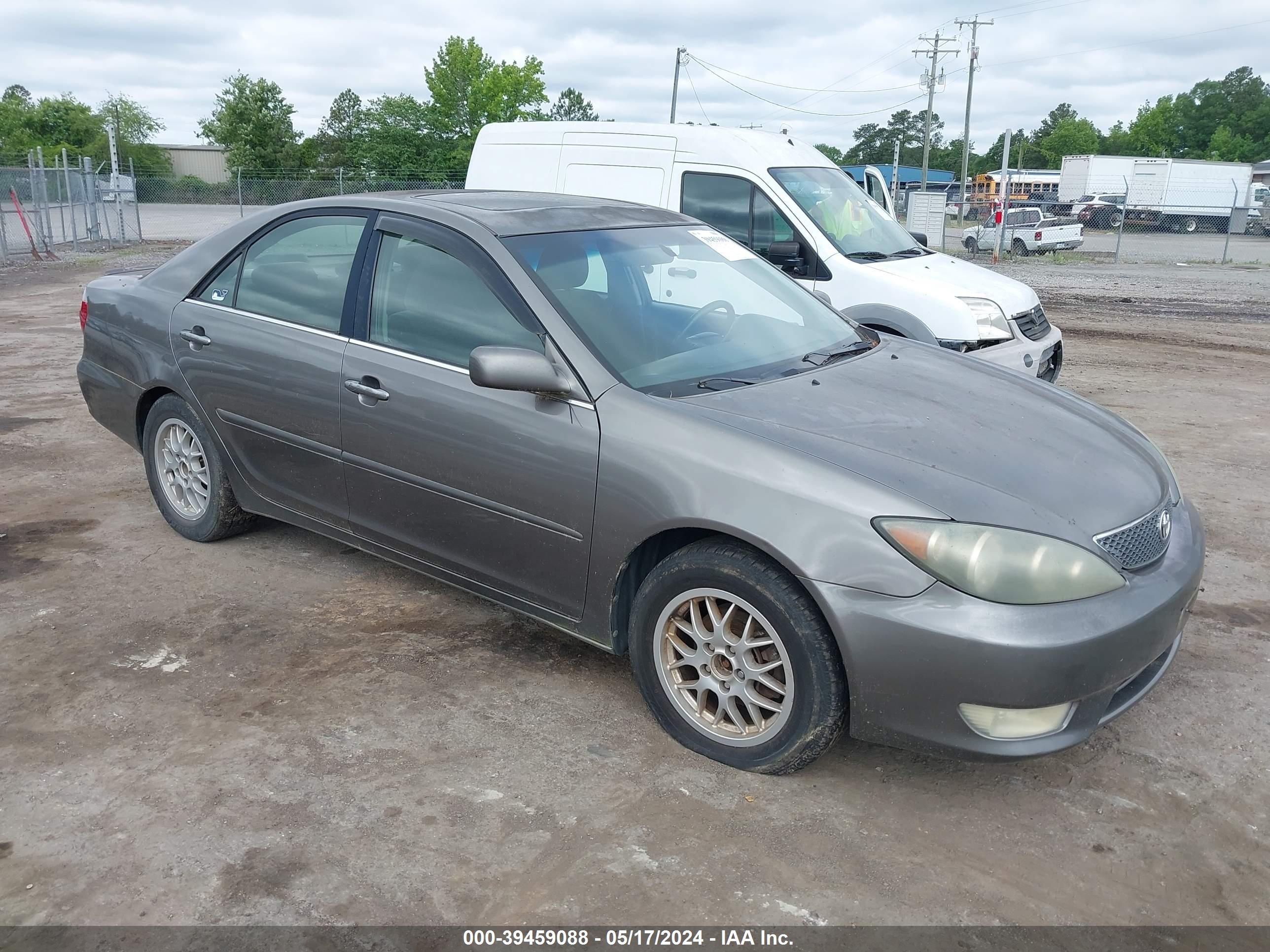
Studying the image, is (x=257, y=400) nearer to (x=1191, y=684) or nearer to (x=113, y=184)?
(x=1191, y=684)

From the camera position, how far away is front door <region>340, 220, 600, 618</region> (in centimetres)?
339

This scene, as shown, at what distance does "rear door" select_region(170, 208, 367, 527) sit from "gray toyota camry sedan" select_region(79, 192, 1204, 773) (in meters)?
0.01

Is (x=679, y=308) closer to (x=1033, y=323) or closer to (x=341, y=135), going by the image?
(x=1033, y=323)

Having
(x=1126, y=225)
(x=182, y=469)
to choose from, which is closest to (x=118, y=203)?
(x=182, y=469)

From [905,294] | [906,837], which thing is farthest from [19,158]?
[906,837]

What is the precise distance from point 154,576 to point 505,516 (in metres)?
1.97

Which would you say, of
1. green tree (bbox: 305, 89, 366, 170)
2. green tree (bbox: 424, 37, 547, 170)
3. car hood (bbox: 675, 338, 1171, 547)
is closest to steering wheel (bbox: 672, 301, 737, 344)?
car hood (bbox: 675, 338, 1171, 547)

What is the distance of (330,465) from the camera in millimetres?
4082

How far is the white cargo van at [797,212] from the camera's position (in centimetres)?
719

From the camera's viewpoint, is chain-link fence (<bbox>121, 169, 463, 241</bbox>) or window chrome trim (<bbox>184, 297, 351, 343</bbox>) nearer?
window chrome trim (<bbox>184, 297, 351, 343</bbox>)

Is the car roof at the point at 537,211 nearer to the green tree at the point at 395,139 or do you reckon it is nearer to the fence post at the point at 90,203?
the fence post at the point at 90,203

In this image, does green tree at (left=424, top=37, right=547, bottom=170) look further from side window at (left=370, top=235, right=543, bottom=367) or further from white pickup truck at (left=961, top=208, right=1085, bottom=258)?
side window at (left=370, top=235, right=543, bottom=367)

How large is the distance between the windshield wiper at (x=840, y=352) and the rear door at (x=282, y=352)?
69.2 inches

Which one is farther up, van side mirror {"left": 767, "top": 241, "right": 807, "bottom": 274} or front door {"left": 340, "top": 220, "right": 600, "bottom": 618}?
van side mirror {"left": 767, "top": 241, "right": 807, "bottom": 274}
